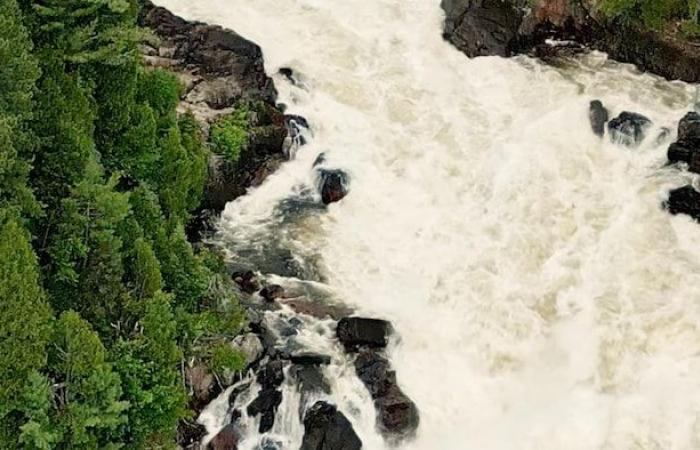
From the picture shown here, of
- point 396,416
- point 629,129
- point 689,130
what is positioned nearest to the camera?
point 396,416

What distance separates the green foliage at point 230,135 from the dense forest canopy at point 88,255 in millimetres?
4951

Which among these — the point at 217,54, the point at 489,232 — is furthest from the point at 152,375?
the point at 217,54

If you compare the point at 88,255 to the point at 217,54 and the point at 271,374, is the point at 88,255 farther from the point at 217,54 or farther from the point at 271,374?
the point at 217,54

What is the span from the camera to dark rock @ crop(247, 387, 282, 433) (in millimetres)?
18297

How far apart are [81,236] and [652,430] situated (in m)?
12.0

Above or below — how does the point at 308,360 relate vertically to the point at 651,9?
below

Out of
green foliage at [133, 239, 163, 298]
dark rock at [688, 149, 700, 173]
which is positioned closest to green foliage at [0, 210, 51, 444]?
green foliage at [133, 239, 163, 298]

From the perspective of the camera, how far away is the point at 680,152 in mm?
23719

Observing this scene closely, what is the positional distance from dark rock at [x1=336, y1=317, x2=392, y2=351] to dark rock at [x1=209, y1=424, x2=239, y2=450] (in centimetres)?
328

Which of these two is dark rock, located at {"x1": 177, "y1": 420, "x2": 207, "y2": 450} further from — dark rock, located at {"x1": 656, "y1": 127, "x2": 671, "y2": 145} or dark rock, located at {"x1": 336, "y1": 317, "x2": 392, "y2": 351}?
dark rock, located at {"x1": 656, "y1": 127, "x2": 671, "y2": 145}

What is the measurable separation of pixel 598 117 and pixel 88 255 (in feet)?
51.6

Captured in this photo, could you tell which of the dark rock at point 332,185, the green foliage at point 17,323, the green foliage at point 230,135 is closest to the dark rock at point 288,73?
the green foliage at point 230,135

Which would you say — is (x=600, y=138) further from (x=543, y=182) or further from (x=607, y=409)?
(x=607, y=409)

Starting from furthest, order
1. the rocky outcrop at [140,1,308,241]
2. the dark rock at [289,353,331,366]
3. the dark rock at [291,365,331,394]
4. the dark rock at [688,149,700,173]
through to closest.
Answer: the rocky outcrop at [140,1,308,241], the dark rock at [688,149,700,173], the dark rock at [289,353,331,366], the dark rock at [291,365,331,394]
